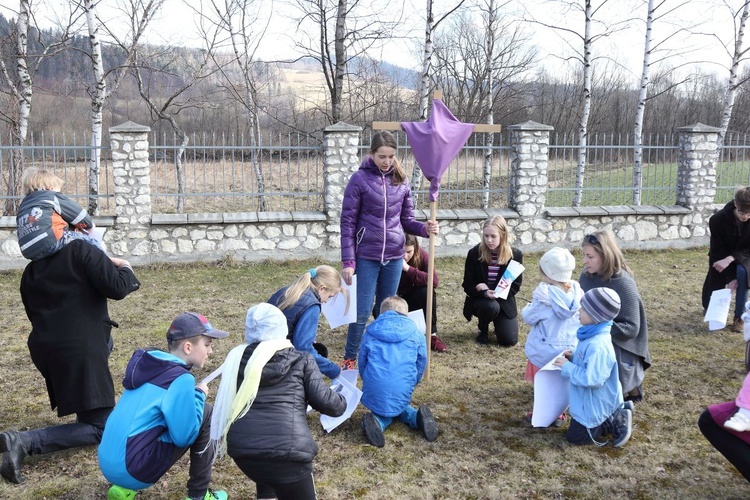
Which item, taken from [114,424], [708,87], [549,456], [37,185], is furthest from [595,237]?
[708,87]

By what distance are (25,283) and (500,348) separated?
3.83 metres

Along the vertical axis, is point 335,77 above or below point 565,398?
above

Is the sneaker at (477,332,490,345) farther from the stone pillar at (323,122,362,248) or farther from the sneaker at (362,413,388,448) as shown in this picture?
the stone pillar at (323,122,362,248)

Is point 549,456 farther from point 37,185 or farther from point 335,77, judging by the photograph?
point 335,77

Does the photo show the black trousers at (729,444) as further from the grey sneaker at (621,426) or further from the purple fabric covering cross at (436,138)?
the purple fabric covering cross at (436,138)

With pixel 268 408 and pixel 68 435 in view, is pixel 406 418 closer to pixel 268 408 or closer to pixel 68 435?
pixel 268 408

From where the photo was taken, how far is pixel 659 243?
1080 cm

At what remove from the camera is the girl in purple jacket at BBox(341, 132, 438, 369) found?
15.9ft

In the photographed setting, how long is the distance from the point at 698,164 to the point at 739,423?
8728 mm

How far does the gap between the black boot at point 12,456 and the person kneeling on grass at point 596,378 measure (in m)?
3.00

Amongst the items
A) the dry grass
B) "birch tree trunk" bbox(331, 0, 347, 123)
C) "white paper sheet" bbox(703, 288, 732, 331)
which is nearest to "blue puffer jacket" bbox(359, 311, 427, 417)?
the dry grass

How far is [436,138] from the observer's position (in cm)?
469

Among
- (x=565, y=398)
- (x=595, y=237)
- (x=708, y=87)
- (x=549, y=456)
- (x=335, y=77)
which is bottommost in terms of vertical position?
(x=549, y=456)

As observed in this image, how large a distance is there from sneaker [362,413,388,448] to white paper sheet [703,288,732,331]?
332 centimetres
